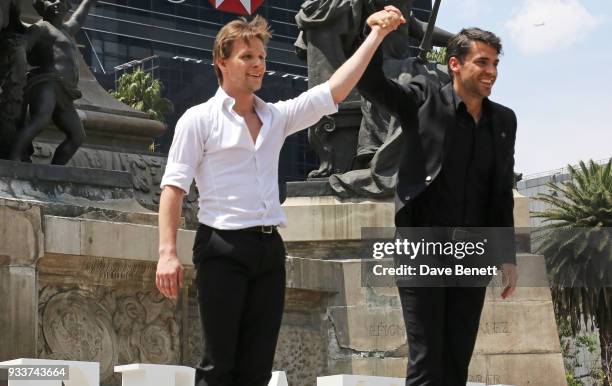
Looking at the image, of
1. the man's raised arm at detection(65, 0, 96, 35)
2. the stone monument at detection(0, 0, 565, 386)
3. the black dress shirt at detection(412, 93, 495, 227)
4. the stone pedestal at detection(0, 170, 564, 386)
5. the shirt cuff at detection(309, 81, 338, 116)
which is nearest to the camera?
the shirt cuff at detection(309, 81, 338, 116)

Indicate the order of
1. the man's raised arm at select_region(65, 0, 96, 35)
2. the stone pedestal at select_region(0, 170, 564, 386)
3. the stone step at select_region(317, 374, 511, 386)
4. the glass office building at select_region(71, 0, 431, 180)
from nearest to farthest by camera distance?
the stone pedestal at select_region(0, 170, 564, 386), the stone step at select_region(317, 374, 511, 386), the man's raised arm at select_region(65, 0, 96, 35), the glass office building at select_region(71, 0, 431, 180)

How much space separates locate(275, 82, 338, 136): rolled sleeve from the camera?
5613 mm

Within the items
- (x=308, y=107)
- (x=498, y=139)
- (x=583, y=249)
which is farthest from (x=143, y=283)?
(x=583, y=249)

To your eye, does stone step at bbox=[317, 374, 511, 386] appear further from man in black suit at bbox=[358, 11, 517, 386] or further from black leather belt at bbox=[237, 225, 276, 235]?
Answer: black leather belt at bbox=[237, 225, 276, 235]

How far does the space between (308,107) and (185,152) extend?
1.81 feet

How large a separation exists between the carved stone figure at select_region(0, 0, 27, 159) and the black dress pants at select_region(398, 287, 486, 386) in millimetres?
5020

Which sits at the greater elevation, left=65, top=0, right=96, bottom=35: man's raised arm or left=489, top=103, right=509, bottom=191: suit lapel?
left=65, top=0, right=96, bottom=35: man's raised arm

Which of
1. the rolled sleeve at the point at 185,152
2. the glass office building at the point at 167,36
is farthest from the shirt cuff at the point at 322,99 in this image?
the glass office building at the point at 167,36

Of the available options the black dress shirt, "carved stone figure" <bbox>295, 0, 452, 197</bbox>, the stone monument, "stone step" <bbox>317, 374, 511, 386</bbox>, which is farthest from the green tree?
the black dress shirt

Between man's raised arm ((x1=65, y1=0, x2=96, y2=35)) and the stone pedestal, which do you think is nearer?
the stone pedestal

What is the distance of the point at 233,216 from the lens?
535 centimetres

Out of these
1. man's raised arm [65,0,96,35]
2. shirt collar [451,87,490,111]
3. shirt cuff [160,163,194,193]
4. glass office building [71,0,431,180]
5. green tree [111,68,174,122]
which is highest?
glass office building [71,0,431,180]

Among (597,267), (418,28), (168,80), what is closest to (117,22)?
(168,80)

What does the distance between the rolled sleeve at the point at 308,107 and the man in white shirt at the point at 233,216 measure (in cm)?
9
